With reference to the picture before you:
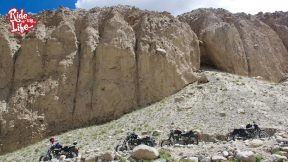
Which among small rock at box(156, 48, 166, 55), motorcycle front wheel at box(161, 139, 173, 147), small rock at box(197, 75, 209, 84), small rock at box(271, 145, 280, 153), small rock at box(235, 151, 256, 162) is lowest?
motorcycle front wheel at box(161, 139, 173, 147)

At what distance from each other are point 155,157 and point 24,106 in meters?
17.7

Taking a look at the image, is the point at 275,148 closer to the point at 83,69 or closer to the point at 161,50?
the point at 161,50

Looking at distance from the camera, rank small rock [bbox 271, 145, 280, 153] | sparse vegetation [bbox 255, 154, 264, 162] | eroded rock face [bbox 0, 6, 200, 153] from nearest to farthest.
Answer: sparse vegetation [bbox 255, 154, 264, 162], small rock [bbox 271, 145, 280, 153], eroded rock face [bbox 0, 6, 200, 153]

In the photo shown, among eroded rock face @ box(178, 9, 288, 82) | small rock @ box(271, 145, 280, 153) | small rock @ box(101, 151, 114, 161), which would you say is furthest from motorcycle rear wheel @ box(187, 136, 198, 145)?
eroded rock face @ box(178, 9, 288, 82)

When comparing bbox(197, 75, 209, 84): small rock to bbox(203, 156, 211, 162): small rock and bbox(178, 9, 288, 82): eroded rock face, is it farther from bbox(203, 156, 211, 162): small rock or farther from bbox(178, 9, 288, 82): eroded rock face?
bbox(203, 156, 211, 162): small rock

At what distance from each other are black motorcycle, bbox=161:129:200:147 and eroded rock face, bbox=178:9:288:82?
64.1 feet

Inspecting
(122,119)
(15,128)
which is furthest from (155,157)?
(15,128)

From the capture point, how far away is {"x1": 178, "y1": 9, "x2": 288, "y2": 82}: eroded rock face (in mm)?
→ 36375

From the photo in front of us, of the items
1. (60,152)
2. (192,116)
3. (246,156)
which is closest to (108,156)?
(60,152)

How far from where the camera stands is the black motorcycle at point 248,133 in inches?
728

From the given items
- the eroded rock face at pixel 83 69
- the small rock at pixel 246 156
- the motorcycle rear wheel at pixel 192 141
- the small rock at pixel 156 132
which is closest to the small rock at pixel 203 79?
the eroded rock face at pixel 83 69

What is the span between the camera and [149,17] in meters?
33.8

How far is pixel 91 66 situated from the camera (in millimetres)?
29859

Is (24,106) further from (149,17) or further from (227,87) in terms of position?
(227,87)
